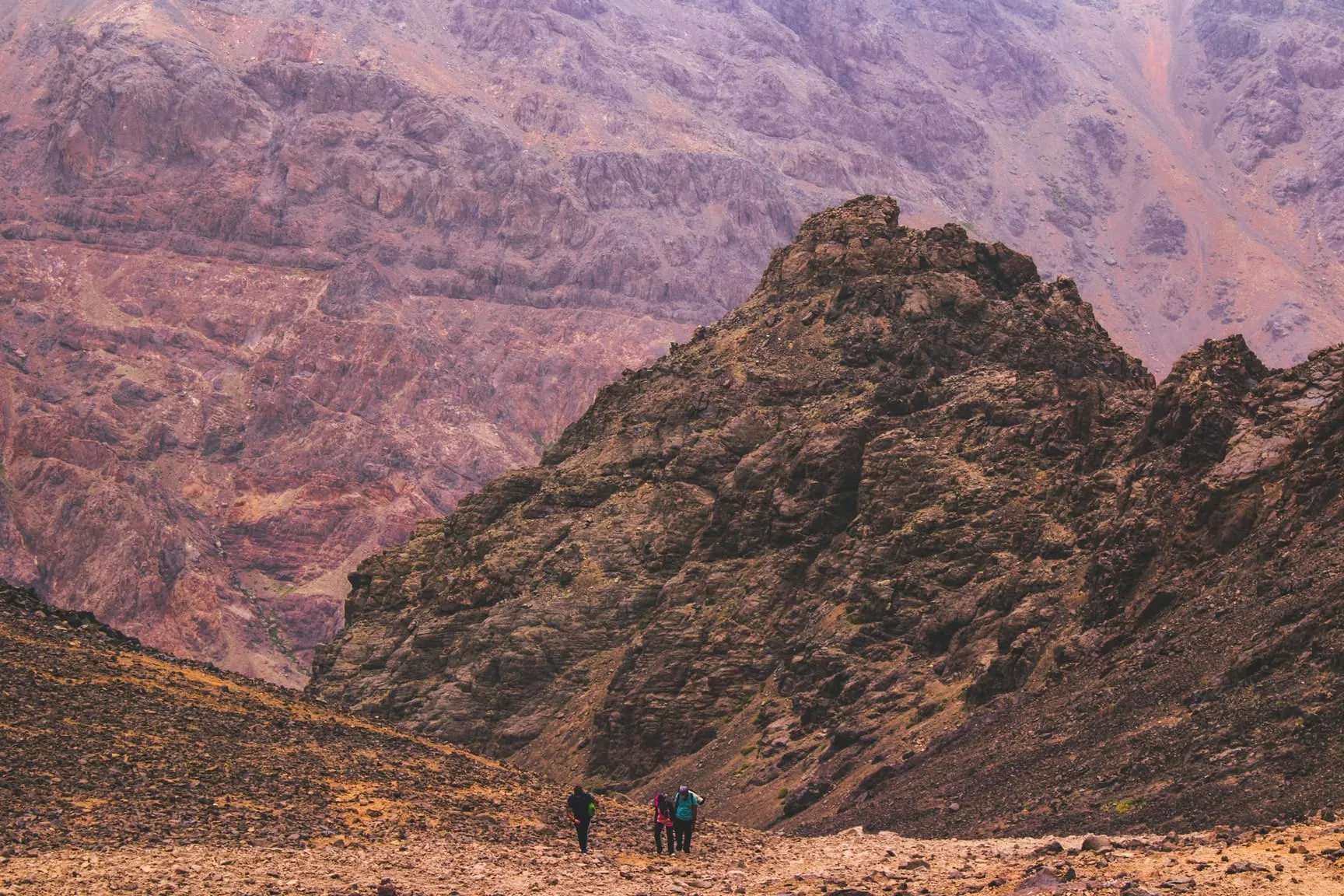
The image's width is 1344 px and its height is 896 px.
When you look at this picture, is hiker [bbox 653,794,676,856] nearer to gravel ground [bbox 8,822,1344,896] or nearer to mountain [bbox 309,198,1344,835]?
gravel ground [bbox 8,822,1344,896]

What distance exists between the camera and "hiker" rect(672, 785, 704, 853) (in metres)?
42.4

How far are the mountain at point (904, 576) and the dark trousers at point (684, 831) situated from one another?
8788 mm

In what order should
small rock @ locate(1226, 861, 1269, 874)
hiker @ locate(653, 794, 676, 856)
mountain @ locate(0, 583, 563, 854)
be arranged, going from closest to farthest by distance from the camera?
small rock @ locate(1226, 861, 1269, 874) → mountain @ locate(0, 583, 563, 854) → hiker @ locate(653, 794, 676, 856)

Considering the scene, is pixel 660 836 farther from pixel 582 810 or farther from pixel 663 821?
pixel 582 810

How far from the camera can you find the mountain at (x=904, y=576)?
4997 cm

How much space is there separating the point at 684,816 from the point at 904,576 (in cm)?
3160

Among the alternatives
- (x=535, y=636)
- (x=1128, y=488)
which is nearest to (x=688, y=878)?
(x=1128, y=488)

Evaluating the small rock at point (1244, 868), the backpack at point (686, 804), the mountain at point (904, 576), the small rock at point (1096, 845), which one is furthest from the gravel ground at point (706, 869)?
the mountain at point (904, 576)

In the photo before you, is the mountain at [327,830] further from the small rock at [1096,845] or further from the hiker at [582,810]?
the hiker at [582,810]

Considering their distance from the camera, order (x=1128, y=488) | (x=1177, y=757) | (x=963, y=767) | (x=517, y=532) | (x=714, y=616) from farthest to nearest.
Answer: (x=517, y=532) → (x=714, y=616) → (x=1128, y=488) → (x=963, y=767) → (x=1177, y=757)

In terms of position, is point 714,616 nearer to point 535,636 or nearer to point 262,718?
point 535,636

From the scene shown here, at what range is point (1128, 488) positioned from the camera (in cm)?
6481

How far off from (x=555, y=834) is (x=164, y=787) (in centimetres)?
844

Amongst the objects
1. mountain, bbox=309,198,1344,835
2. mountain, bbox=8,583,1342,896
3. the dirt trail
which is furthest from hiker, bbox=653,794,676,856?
mountain, bbox=309,198,1344,835
